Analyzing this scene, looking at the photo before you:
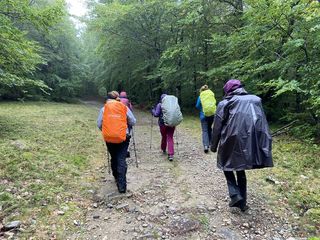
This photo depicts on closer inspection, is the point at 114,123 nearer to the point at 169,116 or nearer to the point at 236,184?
the point at 236,184

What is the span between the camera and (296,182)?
6.12 m

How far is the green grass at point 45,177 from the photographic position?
15.4 ft

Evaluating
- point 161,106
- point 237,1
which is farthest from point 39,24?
point 237,1

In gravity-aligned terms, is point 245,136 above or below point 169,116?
above

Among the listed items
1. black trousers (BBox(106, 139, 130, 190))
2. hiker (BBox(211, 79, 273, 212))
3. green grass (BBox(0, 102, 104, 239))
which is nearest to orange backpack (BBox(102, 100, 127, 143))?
black trousers (BBox(106, 139, 130, 190))

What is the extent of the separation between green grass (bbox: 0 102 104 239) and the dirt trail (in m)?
0.41

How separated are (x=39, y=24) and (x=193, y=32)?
10647mm

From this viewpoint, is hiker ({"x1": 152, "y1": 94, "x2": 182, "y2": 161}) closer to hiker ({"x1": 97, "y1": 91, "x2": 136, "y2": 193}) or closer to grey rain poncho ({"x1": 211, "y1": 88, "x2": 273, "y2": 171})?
hiker ({"x1": 97, "y1": 91, "x2": 136, "y2": 193})

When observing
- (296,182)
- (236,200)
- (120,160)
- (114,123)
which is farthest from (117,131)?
(296,182)

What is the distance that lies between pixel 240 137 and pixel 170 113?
3.60 metres

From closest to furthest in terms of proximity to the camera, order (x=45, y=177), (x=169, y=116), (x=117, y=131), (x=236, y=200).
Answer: (x=236, y=200) → (x=117, y=131) → (x=45, y=177) → (x=169, y=116)

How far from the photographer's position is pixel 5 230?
4305 mm

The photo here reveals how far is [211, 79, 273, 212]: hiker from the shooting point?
4.43 metres

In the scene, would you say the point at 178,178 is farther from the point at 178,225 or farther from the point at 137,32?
the point at 137,32
